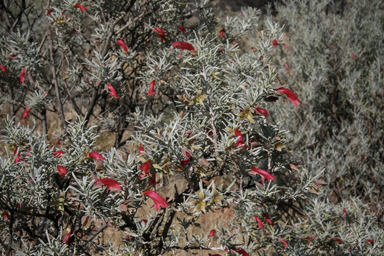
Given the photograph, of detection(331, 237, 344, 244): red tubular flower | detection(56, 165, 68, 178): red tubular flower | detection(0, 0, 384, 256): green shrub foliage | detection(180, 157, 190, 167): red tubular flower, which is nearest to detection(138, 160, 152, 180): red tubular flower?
detection(0, 0, 384, 256): green shrub foliage

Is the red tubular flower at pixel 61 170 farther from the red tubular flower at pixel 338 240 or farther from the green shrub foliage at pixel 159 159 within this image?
the red tubular flower at pixel 338 240

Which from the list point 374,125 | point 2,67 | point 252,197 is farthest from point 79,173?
point 374,125

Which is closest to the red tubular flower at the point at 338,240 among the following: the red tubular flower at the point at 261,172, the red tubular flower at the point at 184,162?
the red tubular flower at the point at 261,172

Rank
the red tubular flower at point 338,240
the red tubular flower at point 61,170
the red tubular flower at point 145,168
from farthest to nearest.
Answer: the red tubular flower at point 338,240 < the red tubular flower at point 61,170 < the red tubular flower at point 145,168

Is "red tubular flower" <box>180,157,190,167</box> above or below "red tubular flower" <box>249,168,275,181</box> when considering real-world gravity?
above

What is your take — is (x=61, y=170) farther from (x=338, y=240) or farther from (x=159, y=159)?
(x=338, y=240)

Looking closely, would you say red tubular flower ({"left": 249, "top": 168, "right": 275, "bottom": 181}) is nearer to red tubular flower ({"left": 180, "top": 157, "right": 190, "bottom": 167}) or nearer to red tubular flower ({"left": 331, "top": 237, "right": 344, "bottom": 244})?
red tubular flower ({"left": 180, "top": 157, "right": 190, "bottom": 167})

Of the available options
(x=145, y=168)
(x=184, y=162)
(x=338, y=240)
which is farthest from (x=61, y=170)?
(x=338, y=240)

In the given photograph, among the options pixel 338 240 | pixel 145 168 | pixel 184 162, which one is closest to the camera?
pixel 145 168

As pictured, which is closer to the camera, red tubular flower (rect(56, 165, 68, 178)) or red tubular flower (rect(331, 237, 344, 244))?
red tubular flower (rect(56, 165, 68, 178))

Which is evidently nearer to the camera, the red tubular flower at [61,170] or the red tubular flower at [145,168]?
the red tubular flower at [145,168]

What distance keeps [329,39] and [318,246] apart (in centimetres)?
331

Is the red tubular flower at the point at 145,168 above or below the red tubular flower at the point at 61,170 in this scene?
above

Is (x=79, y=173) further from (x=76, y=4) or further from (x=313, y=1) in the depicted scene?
(x=313, y=1)
